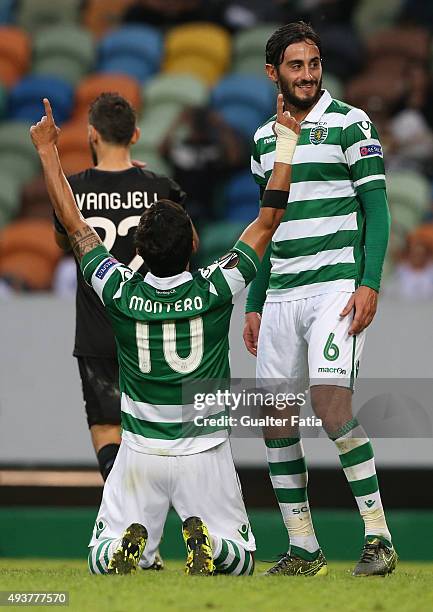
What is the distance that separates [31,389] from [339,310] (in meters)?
2.87

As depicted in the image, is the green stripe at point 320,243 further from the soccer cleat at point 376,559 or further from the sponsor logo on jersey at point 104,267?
the soccer cleat at point 376,559

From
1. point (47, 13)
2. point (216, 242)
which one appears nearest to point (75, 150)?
point (216, 242)

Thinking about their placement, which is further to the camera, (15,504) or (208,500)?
(15,504)

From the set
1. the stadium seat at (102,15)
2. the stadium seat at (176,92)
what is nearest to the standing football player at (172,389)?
the stadium seat at (176,92)

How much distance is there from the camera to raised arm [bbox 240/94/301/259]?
445 cm

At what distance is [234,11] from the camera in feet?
40.9

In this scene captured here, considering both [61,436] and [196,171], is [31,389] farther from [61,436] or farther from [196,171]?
[196,171]

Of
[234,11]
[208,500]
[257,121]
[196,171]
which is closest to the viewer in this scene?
[208,500]

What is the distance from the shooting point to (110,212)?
5.36 meters

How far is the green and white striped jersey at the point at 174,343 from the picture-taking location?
4.35 metres

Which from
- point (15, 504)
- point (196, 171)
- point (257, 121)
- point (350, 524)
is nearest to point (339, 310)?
point (350, 524)

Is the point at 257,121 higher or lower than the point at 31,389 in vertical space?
higher

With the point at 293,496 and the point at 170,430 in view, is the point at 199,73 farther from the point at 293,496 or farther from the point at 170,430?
the point at 170,430

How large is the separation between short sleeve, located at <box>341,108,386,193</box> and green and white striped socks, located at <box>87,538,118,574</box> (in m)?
1.45
